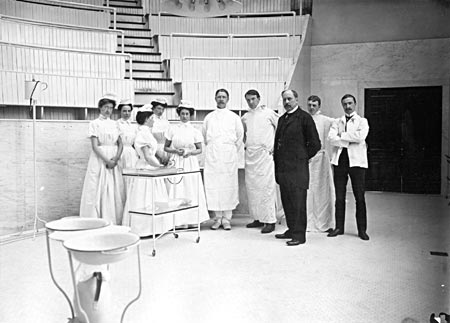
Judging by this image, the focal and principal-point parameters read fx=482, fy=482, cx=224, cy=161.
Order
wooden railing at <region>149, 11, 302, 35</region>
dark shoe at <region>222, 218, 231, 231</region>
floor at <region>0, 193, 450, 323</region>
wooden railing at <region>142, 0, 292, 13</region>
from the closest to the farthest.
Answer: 1. floor at <region>0, 193, 450, 323</region>
2. dark shoe at <region>222, 218, 231, 231</region>
3. wooden railing at <region>149, 11, 302, 35</region>
4. wooden railing at <region>142, 0, 292, 13</region>

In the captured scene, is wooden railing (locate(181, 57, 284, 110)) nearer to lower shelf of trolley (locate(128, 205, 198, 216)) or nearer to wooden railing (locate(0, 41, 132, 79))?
wooden railing (locate(0, 41, 132, 79))

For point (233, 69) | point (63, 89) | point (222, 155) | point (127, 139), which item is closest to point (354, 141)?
point (222, 155)

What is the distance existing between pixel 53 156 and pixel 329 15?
5.23 m

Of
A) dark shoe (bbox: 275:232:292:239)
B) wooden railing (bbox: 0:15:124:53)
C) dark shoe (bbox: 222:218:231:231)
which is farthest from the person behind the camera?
wooden railing (bbox: 0:15:124:53)

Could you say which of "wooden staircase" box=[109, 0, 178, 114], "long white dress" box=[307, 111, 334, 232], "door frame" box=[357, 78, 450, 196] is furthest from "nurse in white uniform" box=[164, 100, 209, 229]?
"door frame" box=[357, 78, 450, 196]

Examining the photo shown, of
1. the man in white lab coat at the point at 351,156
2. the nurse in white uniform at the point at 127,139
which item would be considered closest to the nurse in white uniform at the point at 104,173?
the nurse in white uniform at the point at 127,139

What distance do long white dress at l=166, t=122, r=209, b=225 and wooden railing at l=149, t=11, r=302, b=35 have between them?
4192 millimetres

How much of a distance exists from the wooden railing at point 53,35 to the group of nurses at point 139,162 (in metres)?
2.55

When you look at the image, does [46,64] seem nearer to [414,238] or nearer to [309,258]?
[309,258]

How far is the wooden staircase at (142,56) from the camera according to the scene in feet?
23.5

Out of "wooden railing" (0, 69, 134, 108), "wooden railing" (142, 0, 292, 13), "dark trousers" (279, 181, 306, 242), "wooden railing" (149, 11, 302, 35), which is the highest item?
"wooden railing" (142, 0, 292, 13)

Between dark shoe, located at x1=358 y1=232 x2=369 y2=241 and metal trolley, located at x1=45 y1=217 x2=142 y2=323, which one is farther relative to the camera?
dark shoe, located at x1=358 y1=232 x2=369 y2=241

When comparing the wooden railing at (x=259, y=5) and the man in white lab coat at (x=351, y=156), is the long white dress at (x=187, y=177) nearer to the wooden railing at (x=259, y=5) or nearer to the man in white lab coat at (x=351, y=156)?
the man in white lab coat at (x=351, y=156)

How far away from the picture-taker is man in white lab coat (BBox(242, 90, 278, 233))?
5.23 metres
